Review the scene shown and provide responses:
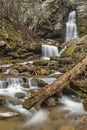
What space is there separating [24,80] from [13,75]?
1628mm

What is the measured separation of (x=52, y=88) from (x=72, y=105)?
1326mm

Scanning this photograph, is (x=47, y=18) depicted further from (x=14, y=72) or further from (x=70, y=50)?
(x=14, y=72)

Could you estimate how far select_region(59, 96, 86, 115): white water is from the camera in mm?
10356

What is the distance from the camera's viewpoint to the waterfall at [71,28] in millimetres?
31359

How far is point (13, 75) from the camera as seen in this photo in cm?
1650

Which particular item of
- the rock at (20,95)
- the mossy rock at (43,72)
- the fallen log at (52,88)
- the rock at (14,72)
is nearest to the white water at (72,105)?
the fallen log at (52,88)

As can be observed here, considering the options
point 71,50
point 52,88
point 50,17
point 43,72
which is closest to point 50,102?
point 52,88

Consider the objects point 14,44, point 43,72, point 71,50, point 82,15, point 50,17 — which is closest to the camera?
point 43,72

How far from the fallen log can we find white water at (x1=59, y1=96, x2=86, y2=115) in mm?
668

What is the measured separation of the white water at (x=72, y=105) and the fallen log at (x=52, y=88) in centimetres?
67

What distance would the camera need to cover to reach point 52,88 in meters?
10.7

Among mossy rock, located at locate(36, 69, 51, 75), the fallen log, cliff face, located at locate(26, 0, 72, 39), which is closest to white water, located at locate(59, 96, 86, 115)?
the fallen log

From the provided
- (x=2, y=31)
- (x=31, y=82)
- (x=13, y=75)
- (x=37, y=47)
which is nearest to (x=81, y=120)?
(x=31, y=82)

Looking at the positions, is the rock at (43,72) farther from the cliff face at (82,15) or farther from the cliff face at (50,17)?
the cliff face at (50,17)
